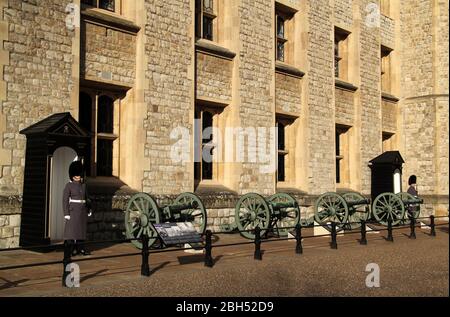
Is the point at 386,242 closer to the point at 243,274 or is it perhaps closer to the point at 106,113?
the point at 243,274

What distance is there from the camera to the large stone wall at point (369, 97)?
20922 mm

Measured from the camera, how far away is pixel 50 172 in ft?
32.8

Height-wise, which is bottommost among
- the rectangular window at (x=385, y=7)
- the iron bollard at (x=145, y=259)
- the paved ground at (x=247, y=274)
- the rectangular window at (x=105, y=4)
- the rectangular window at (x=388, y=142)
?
the paved ground at (x=247, y=274)

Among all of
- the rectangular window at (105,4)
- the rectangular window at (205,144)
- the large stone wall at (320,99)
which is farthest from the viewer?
the large stone wall at (320,99)

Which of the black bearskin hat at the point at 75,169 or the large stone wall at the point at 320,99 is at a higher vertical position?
the large stone wall at the point at 320,99

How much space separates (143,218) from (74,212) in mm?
1280

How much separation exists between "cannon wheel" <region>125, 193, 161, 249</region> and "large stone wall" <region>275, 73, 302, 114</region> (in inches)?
298

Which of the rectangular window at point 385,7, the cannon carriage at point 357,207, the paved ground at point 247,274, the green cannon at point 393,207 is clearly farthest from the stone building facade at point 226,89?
the paved ground at point 247,274

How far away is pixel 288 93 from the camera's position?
1764cm

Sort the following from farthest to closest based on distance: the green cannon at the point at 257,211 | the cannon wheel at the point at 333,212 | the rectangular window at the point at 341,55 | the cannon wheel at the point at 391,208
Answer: the rectangular window at the point at 341,55, the cannon wheel at the point at 391,208, the cannon wheel at the point at 333,212, the green cannon at the point at 257,211

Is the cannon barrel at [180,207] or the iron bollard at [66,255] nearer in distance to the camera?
the iron bollard at [66,255]

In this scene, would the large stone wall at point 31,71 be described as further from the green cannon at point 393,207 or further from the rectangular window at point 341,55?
the rectangular window at point 341,55

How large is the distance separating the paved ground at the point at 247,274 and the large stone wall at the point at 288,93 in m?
6.46

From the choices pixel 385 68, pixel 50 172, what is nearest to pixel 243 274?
pixel 50 172
